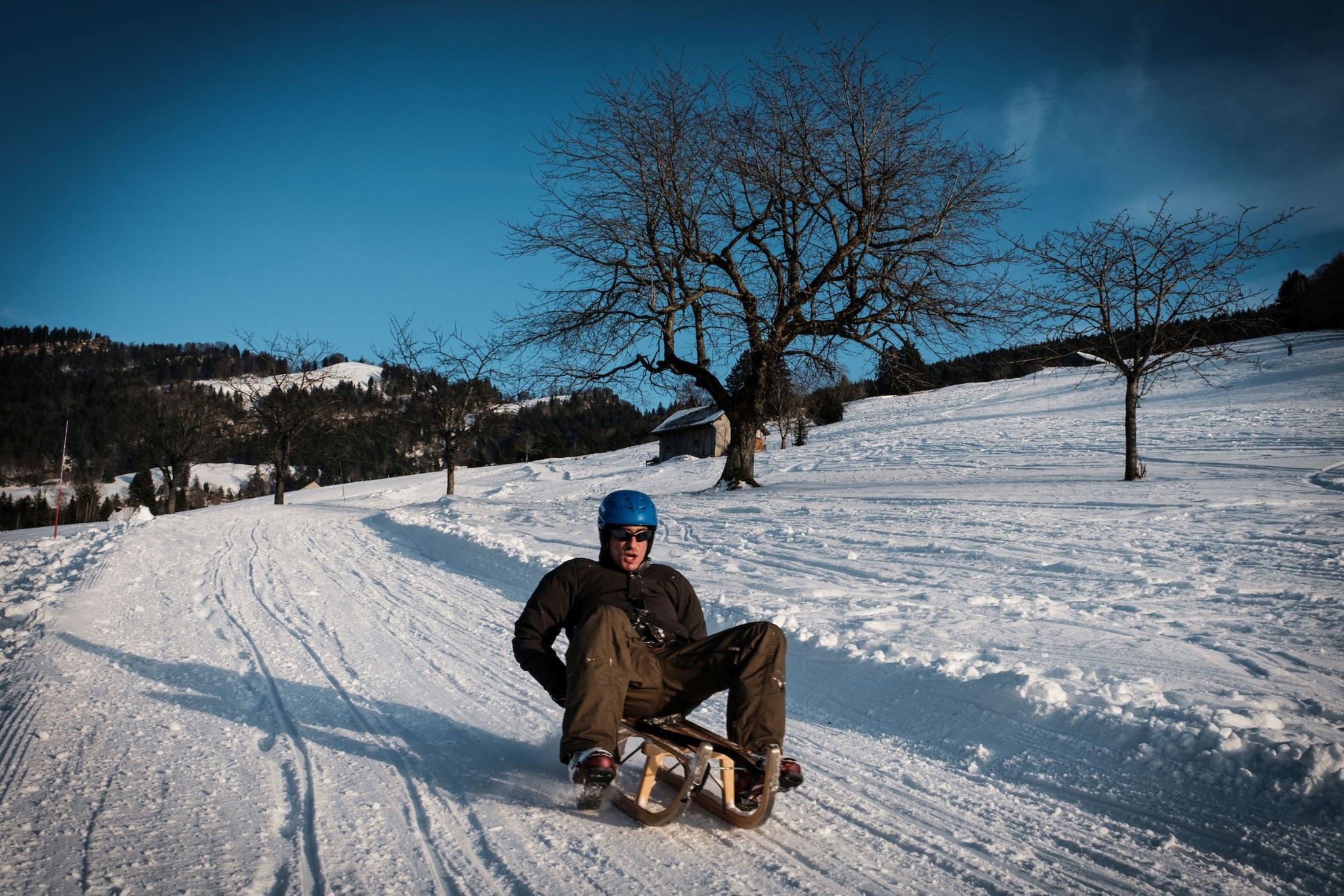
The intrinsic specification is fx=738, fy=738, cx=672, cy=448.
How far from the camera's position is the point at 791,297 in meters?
16.7

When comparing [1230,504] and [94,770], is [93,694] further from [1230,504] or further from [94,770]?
[1230,504]

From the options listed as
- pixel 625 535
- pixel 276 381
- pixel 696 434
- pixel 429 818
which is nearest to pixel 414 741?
pixel 429 818

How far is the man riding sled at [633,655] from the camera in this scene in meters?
3.27

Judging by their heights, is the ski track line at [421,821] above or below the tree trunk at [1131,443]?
below

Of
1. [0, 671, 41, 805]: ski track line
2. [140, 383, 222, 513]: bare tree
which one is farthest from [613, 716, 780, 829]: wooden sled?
[140, 383, 222, 513]: bare tree

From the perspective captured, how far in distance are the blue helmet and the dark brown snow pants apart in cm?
56

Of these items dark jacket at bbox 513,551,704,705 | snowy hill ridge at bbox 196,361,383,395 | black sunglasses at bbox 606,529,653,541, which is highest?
snowy hill ridge at bbox 196,361,383,395

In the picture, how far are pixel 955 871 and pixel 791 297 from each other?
1471 cm

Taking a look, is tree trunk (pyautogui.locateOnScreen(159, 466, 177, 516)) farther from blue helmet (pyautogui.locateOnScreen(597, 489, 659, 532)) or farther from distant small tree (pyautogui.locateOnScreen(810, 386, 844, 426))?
distant small tree (pyautogui.locateOnScreen(810, 386, 844, 426))

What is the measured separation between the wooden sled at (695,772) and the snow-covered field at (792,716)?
92 mm

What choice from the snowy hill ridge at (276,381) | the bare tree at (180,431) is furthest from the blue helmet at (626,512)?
the bare tree at (180,431)

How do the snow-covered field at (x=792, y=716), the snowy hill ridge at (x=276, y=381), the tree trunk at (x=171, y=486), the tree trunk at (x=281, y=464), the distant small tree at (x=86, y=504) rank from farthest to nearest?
the distant small tree at (x=86, y=504) < the snowy hill ridge at (x=276, y=381) < the tree trunk at (x=171, y=486) < the tree trunk at (x=281, y=464) < the snow-covered field at (x=792, y=716)

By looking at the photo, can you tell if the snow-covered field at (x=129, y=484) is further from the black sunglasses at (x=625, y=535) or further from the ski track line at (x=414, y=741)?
the black sunglasses at (x=625, y=535)

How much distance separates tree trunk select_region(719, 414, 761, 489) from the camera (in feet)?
59.5
